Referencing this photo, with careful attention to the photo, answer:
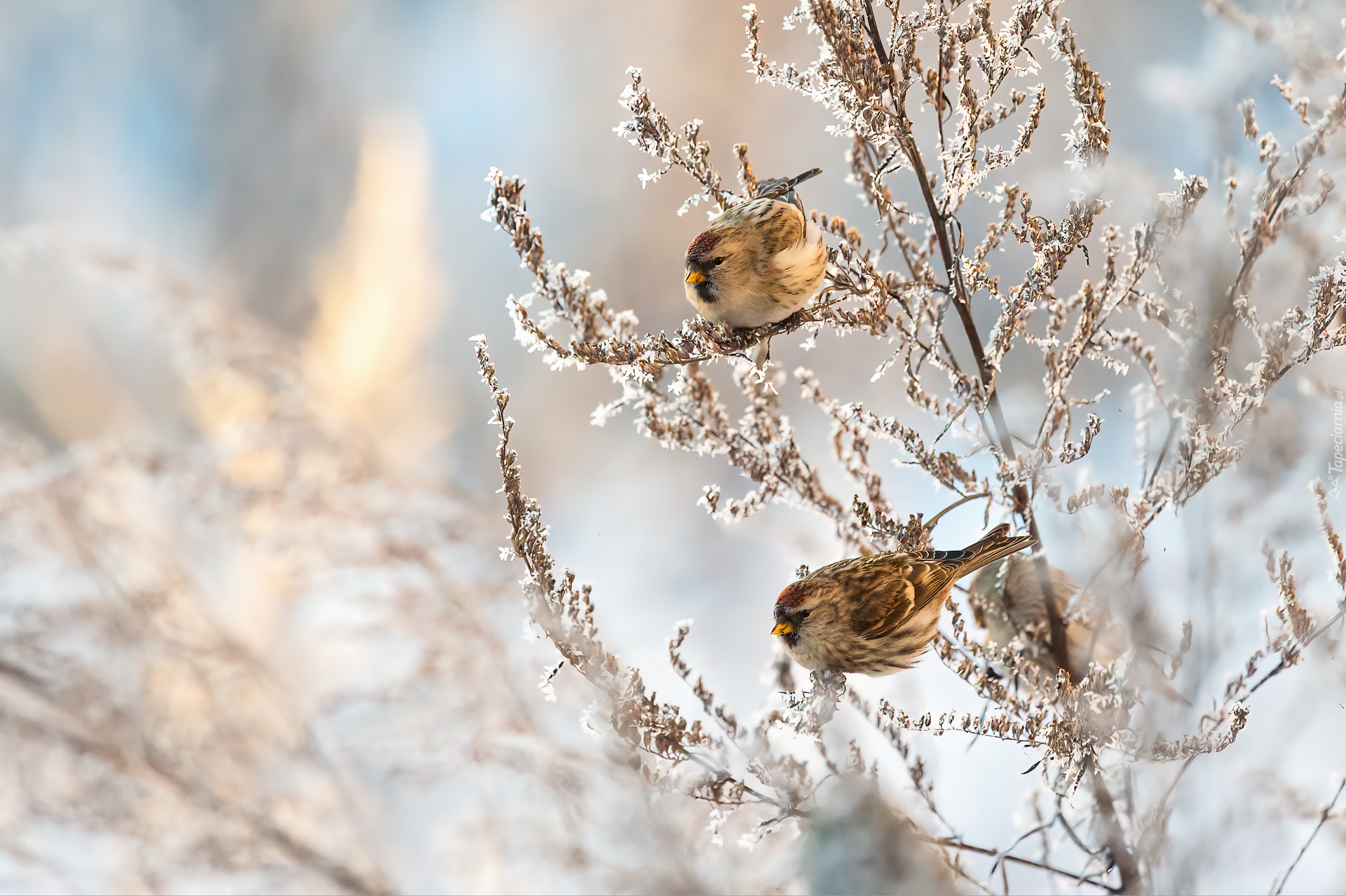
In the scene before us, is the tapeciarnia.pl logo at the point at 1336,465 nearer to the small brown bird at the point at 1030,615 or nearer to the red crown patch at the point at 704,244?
the small brown bird at the point at 1030,615

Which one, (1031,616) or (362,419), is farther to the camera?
(362,419)

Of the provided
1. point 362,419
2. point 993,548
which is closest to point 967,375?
point 993,548

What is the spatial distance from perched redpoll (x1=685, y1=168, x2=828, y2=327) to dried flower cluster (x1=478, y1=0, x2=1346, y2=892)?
0.01 metres

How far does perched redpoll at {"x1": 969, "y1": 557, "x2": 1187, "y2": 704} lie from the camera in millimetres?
476

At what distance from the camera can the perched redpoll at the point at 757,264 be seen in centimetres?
42

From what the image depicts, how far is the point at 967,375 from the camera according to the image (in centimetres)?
44

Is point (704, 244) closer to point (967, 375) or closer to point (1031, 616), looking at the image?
point (967, 375)

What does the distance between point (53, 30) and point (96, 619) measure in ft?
3.20

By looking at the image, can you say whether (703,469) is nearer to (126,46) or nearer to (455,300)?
(455,300)

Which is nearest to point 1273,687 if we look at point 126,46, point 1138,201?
point 1138,201

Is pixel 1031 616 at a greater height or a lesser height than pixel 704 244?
lesser

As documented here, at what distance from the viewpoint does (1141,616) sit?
0.30m

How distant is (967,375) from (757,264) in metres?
0.12

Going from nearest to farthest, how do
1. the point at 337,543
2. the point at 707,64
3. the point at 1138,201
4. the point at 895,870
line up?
the point at 895,870 → the point at 1138,201 → the point at 337,543 → the point at 707,64
